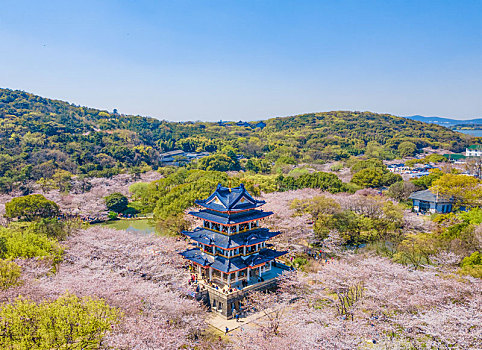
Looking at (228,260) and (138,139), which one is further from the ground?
(138,139)

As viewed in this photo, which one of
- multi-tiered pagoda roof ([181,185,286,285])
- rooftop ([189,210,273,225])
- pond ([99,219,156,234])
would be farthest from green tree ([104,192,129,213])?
rooftop ([189,210,273,225])

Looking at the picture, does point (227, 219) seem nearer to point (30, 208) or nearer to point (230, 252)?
point (230, 252)

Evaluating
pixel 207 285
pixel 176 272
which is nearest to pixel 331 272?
pixel 207 285

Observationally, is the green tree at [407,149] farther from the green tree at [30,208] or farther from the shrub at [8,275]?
the shrub at [8,275]

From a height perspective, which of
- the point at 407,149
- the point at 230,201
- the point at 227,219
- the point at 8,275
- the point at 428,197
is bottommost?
the point at 8,275

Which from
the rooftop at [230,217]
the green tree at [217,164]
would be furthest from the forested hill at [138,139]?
the rooftop at [230,217]

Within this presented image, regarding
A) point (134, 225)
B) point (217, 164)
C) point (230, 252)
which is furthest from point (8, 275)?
point (217, 164)
